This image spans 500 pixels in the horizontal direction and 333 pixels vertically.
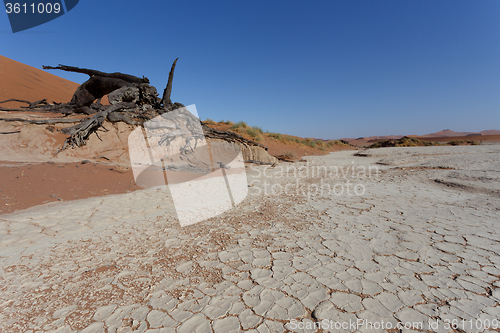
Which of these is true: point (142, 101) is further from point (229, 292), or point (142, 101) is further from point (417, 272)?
point (417, 272)

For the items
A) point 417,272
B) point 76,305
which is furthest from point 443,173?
point 76,305

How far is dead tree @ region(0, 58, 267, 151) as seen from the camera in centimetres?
671

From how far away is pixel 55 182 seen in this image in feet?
14.7

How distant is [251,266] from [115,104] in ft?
24.3

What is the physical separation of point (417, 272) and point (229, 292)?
66.6 inches

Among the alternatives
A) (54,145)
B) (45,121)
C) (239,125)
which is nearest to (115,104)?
(45,121)

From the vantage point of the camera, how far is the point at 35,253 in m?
2.41

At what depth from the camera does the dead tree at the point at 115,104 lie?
22.0 feet
